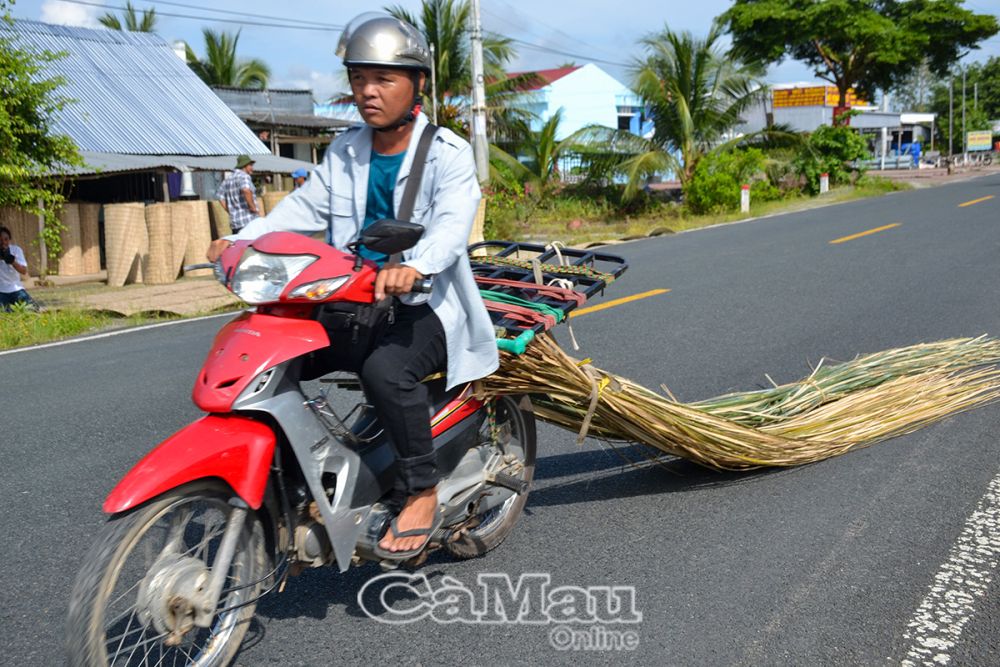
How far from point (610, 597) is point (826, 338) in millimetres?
4712

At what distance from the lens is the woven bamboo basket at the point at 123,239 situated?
45.6 ft

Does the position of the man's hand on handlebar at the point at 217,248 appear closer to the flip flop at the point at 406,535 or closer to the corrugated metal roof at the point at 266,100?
the flip flop at the point at 406,535

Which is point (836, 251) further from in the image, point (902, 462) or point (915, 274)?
point (902, 462)

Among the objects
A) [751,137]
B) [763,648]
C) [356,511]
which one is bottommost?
[763,648]

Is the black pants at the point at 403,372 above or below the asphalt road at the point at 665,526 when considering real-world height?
above

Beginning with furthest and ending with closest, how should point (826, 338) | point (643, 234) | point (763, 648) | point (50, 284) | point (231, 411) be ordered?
point (643, 234) → point (50, 284) → point (826, 338) → point (763, 648) → point (231, 411)

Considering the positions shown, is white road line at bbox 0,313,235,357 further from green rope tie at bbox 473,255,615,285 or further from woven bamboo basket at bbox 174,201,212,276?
green rope tie at bbox 473,255,615,285

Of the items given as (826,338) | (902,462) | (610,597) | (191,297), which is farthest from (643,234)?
(610,597)

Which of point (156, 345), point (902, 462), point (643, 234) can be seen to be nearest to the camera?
point (902, 462)

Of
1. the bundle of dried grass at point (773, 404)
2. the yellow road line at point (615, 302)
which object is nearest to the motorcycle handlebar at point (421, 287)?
the bundle of dried grass at point (773, 404)

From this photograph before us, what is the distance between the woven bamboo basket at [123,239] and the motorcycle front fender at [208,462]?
1220cm

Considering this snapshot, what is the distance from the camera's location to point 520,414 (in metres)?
3.83

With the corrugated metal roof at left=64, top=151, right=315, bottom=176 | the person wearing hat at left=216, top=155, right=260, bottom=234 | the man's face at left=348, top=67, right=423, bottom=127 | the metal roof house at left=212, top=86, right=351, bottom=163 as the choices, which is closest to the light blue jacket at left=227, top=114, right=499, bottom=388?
the man's face at left=348, top=67, right=423, bottom=127
